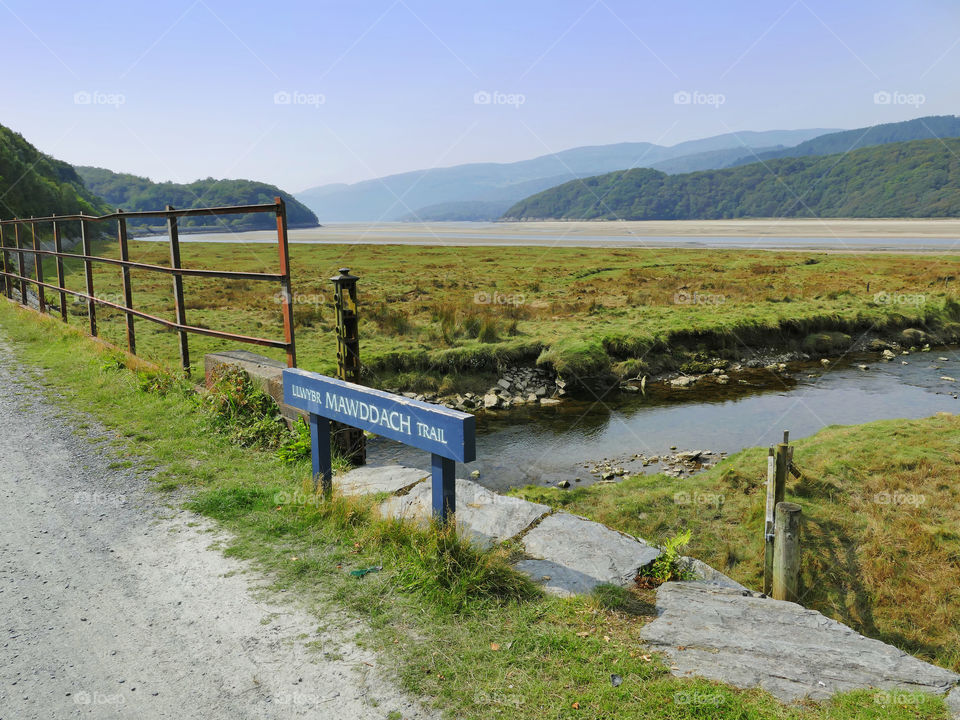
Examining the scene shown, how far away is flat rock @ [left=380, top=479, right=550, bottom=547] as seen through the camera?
5566mm

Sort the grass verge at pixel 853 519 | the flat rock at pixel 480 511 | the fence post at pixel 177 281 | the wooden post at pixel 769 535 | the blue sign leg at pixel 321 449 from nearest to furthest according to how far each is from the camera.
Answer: the flat rock at pixel 480 511 < the blue sign leg at pixel 321 449 < the wooden post at pixel 769 535 < the grass verge at pixel 853 519 < the fence post at pixel 177 281

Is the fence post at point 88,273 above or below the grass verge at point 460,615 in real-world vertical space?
above

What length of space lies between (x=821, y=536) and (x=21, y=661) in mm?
9072

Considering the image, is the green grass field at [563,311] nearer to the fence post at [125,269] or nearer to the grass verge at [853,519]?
the fence post at [125,269]

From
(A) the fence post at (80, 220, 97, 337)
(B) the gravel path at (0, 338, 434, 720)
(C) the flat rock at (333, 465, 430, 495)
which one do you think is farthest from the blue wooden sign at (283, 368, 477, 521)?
(A) the fence post at (80, 220, 97, 337)

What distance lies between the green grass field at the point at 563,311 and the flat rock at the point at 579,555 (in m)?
8.62

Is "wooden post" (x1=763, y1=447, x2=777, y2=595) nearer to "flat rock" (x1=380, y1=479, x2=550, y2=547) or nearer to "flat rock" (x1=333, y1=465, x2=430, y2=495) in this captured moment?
"flat rock" (x1=380, y1=479, x2=550, y2=547)

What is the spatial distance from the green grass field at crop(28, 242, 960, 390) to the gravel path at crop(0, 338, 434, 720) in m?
6.67

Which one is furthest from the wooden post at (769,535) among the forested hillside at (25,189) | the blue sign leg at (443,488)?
the forested hillside at (25,189)

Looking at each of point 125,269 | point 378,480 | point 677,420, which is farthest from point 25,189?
point 378,480

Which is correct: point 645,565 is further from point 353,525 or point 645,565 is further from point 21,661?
point 21,661

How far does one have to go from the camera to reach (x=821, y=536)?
902 centimetres

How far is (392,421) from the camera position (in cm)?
480

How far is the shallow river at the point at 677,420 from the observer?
44.4 ft
